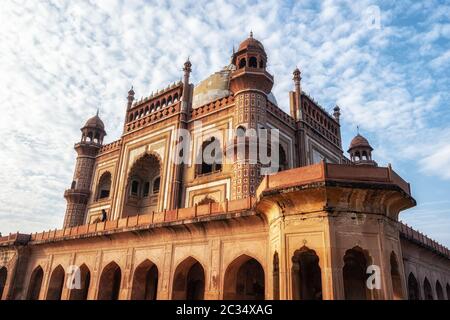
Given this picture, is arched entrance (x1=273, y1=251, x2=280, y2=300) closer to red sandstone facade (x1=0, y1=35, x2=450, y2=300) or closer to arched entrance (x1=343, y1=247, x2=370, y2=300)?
red sandstone facade (x1=0, y1=35, x2=450, y2=300)

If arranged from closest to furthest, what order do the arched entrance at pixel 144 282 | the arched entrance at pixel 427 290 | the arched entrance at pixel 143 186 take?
the arched entrance at pixel 144 282, the arched entrance at pixel 427 290, the arched entrance at pixel 143 186

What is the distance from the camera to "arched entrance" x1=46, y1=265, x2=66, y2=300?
19016 millimetres

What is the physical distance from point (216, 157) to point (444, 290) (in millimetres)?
12587

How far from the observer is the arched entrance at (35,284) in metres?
20.5

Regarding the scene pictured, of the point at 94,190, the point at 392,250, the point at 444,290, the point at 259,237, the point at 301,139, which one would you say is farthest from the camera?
the point at 94,190

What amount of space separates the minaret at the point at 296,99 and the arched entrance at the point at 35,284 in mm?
17031

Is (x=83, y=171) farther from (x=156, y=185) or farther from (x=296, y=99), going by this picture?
(x=296, y=99)

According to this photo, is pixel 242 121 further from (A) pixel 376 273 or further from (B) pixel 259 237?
(A) pixel 376 273

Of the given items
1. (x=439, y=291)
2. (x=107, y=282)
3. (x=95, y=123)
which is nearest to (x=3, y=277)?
(x=107, y=282)

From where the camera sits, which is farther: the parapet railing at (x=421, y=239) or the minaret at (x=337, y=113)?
the minaret at (x=337, y=113)

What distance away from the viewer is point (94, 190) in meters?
26.5

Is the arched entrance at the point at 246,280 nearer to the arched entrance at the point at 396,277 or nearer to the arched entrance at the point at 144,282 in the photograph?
the arched entrance at the point at 144,282

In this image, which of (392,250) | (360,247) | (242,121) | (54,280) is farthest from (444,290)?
(54,280)

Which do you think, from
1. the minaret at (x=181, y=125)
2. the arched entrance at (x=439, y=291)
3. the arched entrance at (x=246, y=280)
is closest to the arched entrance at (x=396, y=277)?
the arched entrance at (x=246, y=280)
